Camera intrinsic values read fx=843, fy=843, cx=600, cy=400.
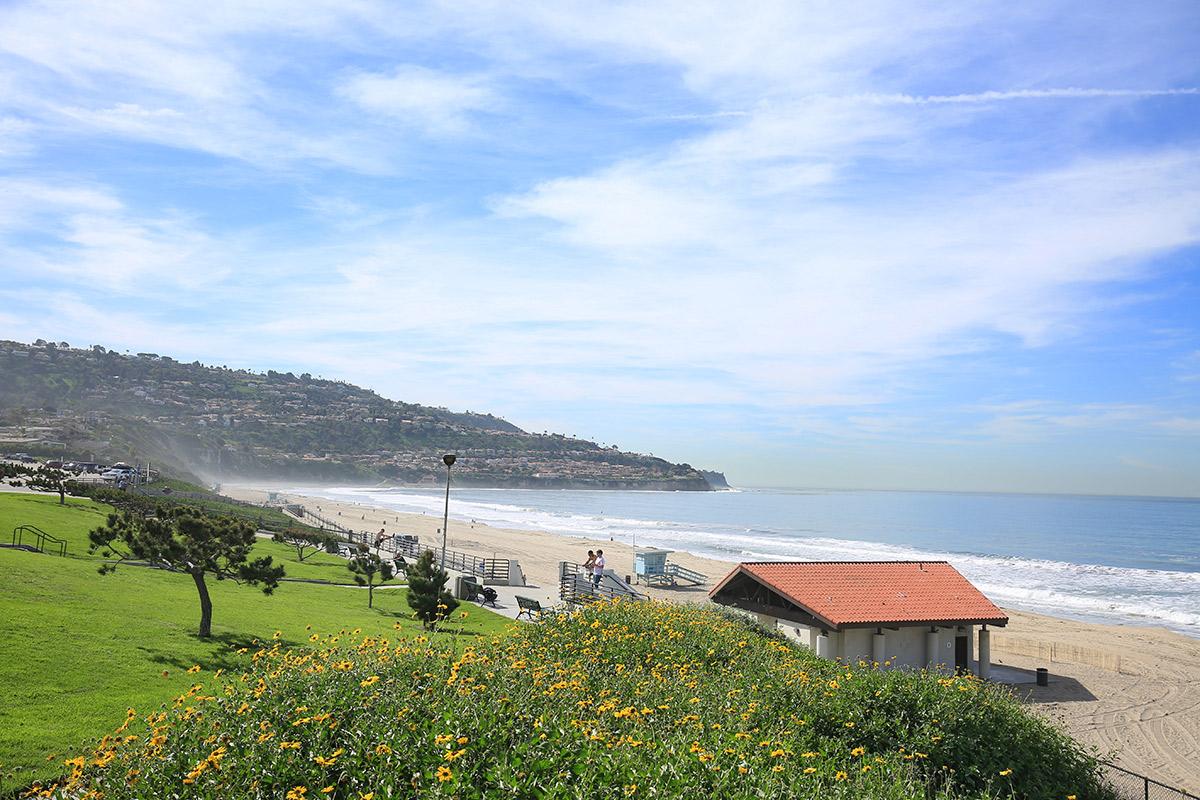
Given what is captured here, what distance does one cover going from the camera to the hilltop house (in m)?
19.6

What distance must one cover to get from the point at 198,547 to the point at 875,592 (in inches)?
597

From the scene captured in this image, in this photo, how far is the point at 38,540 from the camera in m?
24.2

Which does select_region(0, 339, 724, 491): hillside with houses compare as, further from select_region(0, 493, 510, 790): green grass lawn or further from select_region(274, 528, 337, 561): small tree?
select_region(0, 493, 510, 790): green grass lawn

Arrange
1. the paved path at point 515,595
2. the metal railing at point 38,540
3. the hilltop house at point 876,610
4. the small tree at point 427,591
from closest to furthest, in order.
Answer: the small tree at point 427,591 < the hilltop house at point 876,610 < the metal railing at point 38,540 < the paved path at point 515,595

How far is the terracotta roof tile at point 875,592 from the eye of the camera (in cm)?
1970

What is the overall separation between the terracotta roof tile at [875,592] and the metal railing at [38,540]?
61.5 feet

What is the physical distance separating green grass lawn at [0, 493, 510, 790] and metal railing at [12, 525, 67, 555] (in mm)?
336

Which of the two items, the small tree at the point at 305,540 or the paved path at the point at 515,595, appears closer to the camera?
the paved path at the point at 515,595

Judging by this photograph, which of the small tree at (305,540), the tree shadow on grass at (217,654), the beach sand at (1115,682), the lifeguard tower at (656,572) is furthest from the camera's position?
the lifeguard tower at (656,572)

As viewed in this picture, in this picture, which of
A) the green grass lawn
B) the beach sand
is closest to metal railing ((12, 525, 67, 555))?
the green grass lawn

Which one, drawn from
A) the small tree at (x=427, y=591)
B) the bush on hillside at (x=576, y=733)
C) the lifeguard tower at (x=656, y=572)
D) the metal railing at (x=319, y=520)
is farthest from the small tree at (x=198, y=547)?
the metal railing at (x=319, y=520)

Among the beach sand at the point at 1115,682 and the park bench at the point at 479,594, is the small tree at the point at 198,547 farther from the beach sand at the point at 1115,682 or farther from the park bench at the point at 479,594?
the beach sand at the point at 1115,682

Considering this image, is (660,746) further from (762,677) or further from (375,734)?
(762,677)

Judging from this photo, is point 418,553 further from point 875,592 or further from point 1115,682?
point 1115,682
